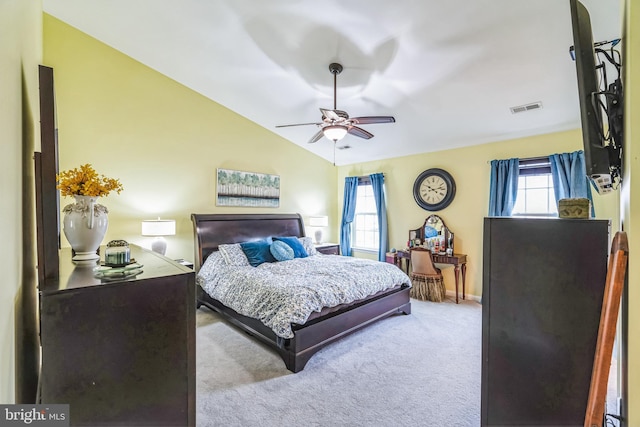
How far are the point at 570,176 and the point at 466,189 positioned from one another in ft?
4.19

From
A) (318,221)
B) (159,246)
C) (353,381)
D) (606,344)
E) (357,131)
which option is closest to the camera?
(606,344)

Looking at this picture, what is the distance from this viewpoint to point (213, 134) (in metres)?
4.58

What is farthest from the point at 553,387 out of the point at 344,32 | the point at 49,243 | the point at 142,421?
the point at 344,32

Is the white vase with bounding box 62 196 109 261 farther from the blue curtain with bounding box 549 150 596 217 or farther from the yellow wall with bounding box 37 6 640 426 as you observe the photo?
the blue curtain with bounding box 549 150 596 217

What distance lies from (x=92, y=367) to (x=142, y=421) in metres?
0.28

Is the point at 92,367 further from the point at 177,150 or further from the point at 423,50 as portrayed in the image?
the point at 177,150

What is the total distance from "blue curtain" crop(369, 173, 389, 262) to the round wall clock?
0.65m

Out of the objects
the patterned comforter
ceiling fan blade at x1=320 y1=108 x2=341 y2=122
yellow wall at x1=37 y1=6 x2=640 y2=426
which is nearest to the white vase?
the patterned comforter

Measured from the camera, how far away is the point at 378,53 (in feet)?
9.23

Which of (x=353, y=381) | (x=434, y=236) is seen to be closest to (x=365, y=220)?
(x=434, y=236)

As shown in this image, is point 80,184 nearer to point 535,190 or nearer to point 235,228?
point 235,228

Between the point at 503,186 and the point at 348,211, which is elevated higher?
the point at 503,186

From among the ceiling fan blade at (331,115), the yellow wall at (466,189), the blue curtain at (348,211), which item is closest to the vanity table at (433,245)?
the yellow wall at (466,189)

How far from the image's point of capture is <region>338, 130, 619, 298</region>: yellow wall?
3828mm
